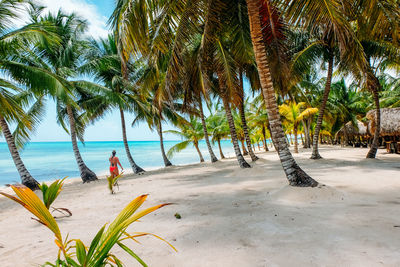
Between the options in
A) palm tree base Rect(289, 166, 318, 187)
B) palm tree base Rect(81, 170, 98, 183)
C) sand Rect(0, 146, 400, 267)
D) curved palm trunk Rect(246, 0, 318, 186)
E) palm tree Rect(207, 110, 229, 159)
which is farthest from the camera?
palm tree Rect(207, 110, 229, 159)

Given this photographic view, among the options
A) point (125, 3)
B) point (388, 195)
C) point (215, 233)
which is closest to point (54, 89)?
point (125, 3)

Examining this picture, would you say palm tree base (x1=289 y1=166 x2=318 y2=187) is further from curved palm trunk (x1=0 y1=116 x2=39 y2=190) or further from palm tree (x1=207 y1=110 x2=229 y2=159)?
palm tree (x1=207 y1=110 x2=229 y2=159)

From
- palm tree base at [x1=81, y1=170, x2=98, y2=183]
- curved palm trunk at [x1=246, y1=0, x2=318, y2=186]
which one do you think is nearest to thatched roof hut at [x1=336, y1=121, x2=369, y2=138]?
curved palm trunk at [x1=246, y1=0, x2=318, y2=186]

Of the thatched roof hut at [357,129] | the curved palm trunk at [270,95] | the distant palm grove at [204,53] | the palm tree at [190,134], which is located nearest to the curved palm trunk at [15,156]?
the distant palm grove at [204,53]

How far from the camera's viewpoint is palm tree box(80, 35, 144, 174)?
1204cm

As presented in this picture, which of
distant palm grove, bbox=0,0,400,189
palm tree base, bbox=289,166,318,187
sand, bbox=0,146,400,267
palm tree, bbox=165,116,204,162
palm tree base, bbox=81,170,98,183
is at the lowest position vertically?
palm tree base, bbox=81,170,98,183

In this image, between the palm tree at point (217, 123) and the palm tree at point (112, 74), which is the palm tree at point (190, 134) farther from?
the palm tree at point (112, 74)

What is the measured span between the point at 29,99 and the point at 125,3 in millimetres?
10627

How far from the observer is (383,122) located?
1412 centimetres

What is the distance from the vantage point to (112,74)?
14.6m

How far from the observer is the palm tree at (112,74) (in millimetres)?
12039

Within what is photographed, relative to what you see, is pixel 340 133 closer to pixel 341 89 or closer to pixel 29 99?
pixel 341 89

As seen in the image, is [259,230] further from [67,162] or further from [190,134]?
[67,162]

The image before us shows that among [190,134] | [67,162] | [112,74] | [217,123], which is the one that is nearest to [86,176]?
[112,74]
